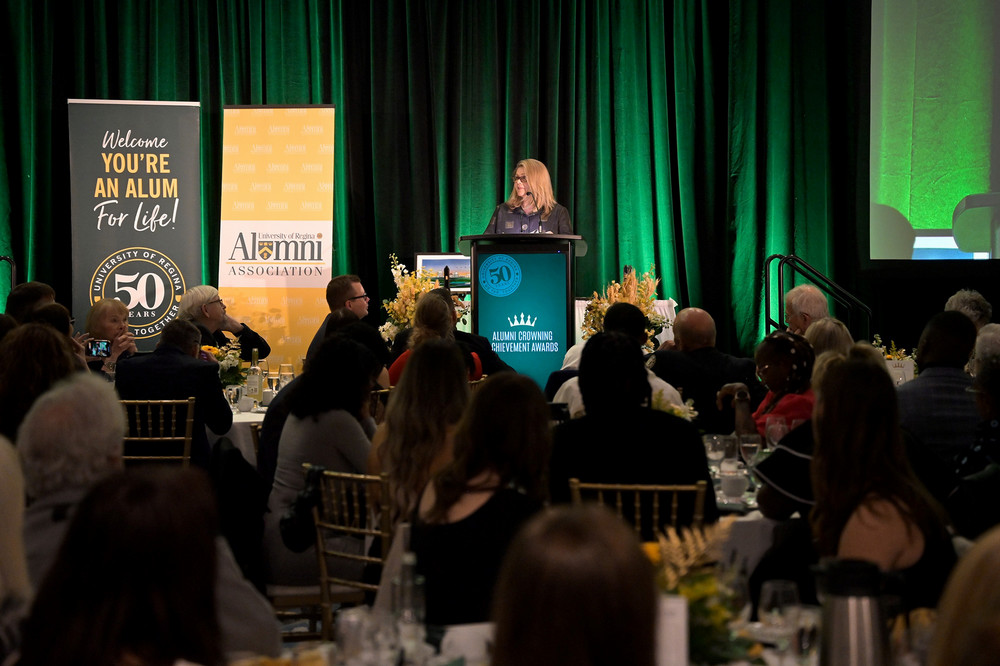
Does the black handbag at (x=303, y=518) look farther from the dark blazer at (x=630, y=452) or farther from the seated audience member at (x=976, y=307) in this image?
the seated audience member at (x=976, y=307)

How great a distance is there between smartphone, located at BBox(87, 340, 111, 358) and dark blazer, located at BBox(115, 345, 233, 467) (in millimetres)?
1125

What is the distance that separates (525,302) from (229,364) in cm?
206

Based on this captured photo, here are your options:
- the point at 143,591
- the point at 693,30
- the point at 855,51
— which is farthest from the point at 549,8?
the point at 143,591

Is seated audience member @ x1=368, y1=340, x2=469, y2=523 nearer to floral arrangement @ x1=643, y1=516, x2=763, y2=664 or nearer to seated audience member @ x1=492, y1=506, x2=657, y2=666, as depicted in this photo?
floral arrangement @ x1=643, y1=516, x2=763, y2=664

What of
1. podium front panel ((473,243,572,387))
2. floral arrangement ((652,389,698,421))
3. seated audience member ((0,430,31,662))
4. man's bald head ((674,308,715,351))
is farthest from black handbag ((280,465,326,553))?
podium front panel ((473,243,572,387))

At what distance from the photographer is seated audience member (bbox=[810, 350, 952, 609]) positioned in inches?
104

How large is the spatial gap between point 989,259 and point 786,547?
283 inches

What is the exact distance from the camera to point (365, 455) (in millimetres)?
4004

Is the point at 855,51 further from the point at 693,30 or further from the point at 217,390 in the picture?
the point at 217,390

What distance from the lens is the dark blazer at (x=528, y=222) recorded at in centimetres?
936

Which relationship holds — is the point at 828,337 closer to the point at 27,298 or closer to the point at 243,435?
the point at 243,435

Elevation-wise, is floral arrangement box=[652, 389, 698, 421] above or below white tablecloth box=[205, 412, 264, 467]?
above

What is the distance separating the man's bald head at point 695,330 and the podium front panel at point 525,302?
5.81 feet

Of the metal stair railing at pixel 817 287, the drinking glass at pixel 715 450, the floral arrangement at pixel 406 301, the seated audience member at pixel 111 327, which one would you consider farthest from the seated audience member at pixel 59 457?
the metal stair railing at pixel 817 287
